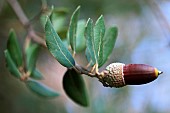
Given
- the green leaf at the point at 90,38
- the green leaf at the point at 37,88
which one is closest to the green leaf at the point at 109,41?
the green leaf at the point at 90,38

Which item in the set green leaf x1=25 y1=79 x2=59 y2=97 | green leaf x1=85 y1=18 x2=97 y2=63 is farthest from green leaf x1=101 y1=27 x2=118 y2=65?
green leaf x1=25 y1=79 x2=59 y2=97

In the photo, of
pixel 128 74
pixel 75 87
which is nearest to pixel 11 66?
pixel 75 87

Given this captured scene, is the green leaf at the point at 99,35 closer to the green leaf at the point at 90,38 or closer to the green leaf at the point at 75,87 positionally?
the green leaf at the point at 90,38

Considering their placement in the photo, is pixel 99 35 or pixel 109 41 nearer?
pixel 99 35

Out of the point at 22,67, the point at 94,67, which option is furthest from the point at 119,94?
the point at 94,67

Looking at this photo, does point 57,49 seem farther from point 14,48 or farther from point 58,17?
point 58,17

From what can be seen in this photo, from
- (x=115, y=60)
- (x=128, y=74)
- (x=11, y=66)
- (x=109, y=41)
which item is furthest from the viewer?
(x=115, y=60)

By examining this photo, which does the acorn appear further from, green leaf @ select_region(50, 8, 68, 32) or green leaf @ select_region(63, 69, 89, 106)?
green leaf @ select_region(50, 8, 68, 32)
